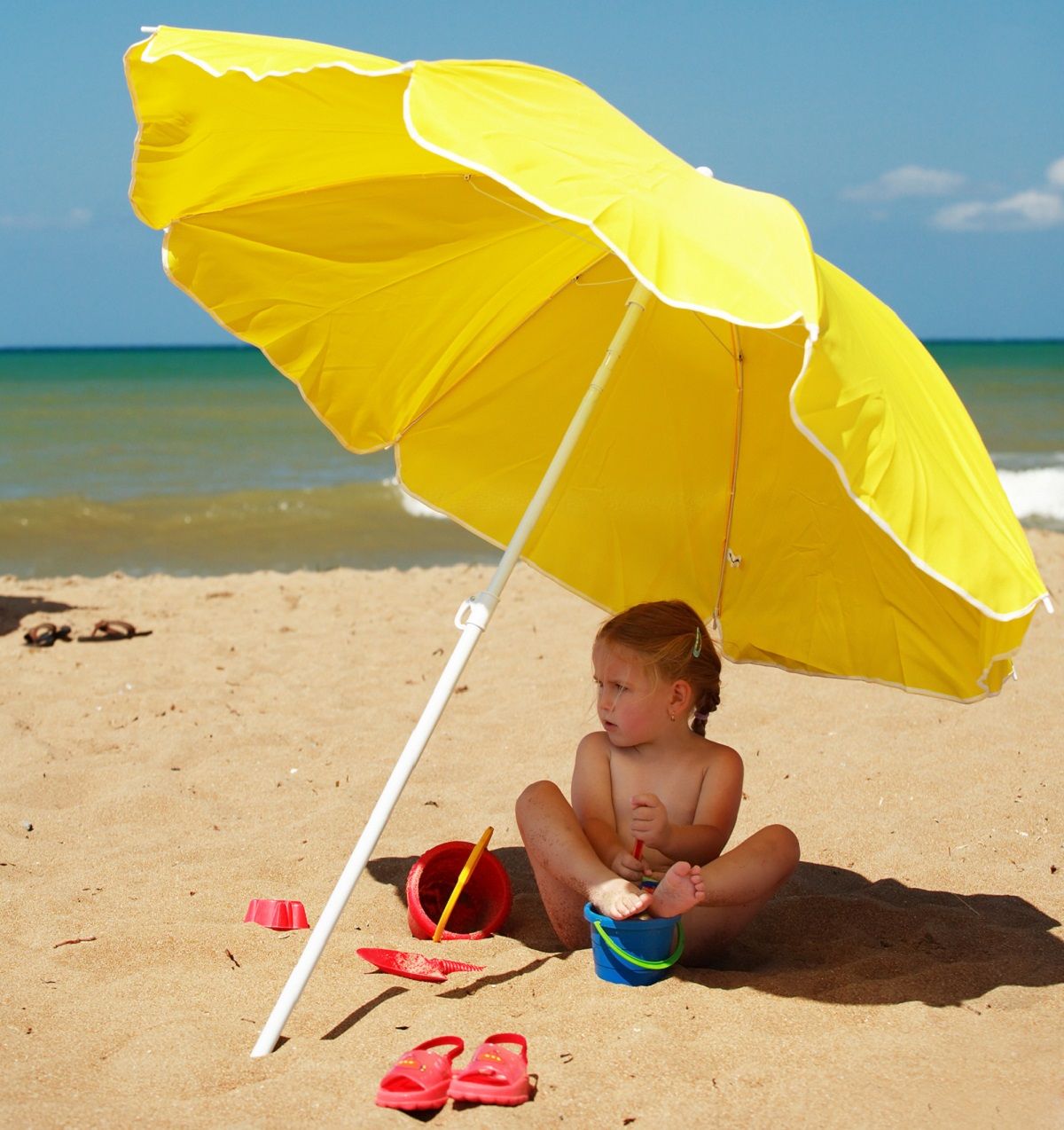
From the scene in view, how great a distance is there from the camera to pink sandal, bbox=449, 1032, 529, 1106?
215 centimetres

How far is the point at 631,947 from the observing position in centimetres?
263

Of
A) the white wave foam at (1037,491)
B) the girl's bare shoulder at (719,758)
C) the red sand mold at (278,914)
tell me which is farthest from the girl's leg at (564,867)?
the white wave foam at (1037,491)

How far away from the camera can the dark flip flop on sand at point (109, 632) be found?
6.04 m

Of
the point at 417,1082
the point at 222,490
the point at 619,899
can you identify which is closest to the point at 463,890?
the point at 619,899

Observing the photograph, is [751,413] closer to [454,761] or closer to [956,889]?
[956,889]

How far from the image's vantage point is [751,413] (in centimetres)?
323

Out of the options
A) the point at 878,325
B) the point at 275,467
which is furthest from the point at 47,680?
the point at 275,467

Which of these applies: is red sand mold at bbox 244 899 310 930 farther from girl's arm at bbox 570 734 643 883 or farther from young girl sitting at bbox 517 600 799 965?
girl's arm at bbox 570 734 643 883

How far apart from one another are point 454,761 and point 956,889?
5.81 feet

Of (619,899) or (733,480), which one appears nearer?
(619,899)

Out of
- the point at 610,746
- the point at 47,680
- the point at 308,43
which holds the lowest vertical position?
the point at 47,680

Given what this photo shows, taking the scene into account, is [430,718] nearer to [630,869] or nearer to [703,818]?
[630,869]

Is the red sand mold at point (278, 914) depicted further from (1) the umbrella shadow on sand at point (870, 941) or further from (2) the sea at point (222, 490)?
(2) the sea at point (222, 490)

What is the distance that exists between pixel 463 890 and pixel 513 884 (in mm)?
322
